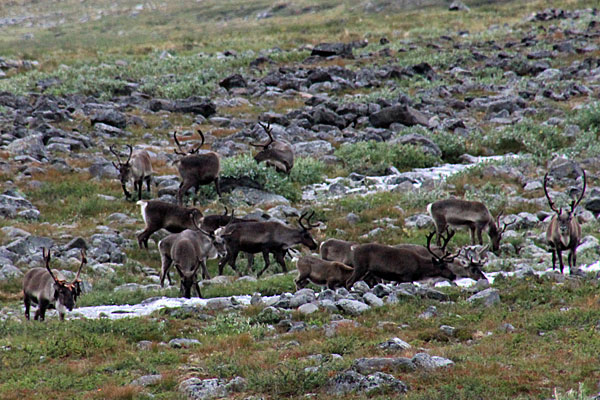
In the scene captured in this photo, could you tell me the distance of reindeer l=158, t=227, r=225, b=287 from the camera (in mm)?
14641

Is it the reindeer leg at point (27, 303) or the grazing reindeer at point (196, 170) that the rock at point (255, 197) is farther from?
the reindeer leg at point (27, 303)

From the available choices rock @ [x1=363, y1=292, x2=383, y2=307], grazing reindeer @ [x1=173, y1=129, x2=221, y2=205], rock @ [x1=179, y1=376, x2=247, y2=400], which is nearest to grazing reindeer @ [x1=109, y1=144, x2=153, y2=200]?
grazing reindeer @ [x1=173, y1=129, x2=221, y2=205]

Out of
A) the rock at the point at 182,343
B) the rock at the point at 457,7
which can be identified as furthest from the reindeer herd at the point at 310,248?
the rock at the point at 457,7

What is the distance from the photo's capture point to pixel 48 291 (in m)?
12.0

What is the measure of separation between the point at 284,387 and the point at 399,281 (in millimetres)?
5854

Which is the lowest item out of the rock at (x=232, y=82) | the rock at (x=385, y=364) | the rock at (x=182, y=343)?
the rock at (x=232, y=82)

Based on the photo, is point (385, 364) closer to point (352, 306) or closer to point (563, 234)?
point (352, 306)

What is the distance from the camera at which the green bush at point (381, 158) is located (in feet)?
75.4

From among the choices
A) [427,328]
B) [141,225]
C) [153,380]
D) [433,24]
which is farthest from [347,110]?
[433,24]

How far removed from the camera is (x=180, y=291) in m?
13.6

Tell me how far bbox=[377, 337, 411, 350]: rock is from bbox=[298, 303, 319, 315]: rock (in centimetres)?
192

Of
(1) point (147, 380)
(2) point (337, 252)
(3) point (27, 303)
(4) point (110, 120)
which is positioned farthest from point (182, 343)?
(4) point (110, 120)

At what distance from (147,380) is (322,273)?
5.52 m

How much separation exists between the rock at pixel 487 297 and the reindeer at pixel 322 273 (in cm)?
253
